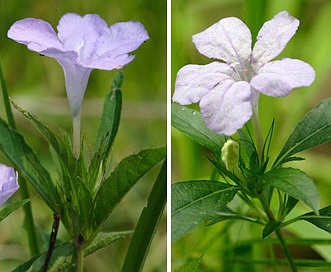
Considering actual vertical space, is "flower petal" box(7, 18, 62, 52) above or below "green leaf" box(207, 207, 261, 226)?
above

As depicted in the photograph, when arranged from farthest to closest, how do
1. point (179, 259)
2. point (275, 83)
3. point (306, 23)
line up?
point (306, 23), point (179, 259), point (275, 83)

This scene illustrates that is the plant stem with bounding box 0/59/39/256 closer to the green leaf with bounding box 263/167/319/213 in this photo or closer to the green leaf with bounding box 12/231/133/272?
the green leaf with bounding box 12/231/133/272

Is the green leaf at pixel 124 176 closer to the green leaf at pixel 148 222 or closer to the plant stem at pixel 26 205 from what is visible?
the green leaf at pixel 148 222

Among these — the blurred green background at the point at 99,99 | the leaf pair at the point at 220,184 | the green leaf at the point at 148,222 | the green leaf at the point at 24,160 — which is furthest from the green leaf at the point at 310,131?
the blurred green background at the point at 99,99

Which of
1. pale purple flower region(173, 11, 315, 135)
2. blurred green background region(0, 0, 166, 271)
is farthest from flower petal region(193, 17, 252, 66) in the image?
blurred green background region(0, 0, 166, 271)

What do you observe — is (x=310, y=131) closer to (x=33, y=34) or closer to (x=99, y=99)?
(x=33, y=34)

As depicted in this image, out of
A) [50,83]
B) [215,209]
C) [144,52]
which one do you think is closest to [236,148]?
[215,209]

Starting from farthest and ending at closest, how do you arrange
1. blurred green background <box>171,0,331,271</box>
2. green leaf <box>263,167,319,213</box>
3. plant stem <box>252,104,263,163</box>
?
blurred green background <box>171,0,331,271</box> < plant stem <box>252,104,263,163</box> < green leaf <box>263,167,319,213</box>

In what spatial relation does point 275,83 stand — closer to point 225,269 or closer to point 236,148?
point 236,148
